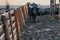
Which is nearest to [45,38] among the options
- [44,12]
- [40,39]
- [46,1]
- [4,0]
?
[40,39]

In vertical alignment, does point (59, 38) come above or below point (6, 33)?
below

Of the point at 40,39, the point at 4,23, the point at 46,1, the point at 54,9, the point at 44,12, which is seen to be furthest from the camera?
the point at 46,1

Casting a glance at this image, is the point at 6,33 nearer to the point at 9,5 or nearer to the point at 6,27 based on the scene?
the point at 6,27

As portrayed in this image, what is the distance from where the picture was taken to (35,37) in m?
8.26

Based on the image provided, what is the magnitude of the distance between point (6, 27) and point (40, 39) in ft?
8.83

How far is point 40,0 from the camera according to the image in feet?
69.2

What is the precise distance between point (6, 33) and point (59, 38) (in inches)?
122

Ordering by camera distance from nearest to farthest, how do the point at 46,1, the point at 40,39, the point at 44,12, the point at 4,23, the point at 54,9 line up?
the point at 4,23
the point at 40,39
the point at 54,9
the point at 44,12
the point at 46,1

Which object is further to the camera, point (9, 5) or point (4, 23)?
point (9, 5)

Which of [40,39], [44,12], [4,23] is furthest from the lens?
[44,12]

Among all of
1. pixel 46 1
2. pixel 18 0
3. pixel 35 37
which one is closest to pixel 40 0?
pixel 46 1

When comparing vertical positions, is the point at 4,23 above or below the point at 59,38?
above

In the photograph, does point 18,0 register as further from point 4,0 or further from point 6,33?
point 6,33

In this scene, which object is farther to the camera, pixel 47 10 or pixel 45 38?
pixel 47 10
